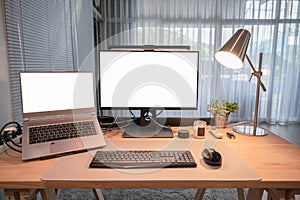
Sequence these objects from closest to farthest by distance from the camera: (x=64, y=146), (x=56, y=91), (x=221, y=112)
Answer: (x=64, y=146) < (x=56, y=91) < (x=221, y=112)

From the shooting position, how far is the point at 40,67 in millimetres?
1696

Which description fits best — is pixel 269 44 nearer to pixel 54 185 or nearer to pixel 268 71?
pixel 268 71

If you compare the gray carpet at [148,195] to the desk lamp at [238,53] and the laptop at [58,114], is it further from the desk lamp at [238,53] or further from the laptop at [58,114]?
the laptop at [58,114]

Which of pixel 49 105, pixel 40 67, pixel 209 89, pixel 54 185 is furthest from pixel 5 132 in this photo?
pixel 209 89

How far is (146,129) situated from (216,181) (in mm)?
621

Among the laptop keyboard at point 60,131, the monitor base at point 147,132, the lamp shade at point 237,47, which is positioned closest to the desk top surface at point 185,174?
the laptop keyboard at point 60,131

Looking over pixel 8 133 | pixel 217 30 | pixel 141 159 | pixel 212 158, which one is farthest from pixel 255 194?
pixel 217 30

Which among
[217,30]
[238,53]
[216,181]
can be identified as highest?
[217,30]

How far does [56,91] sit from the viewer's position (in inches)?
43.9

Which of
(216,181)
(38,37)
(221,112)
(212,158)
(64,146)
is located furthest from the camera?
(38,37)

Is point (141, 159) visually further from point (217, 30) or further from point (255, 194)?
point (217, 30)

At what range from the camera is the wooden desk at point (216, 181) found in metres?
0.75

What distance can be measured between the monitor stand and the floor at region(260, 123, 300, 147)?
9.31 ft

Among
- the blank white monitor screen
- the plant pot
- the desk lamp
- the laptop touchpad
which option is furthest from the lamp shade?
the laptop touchpad
